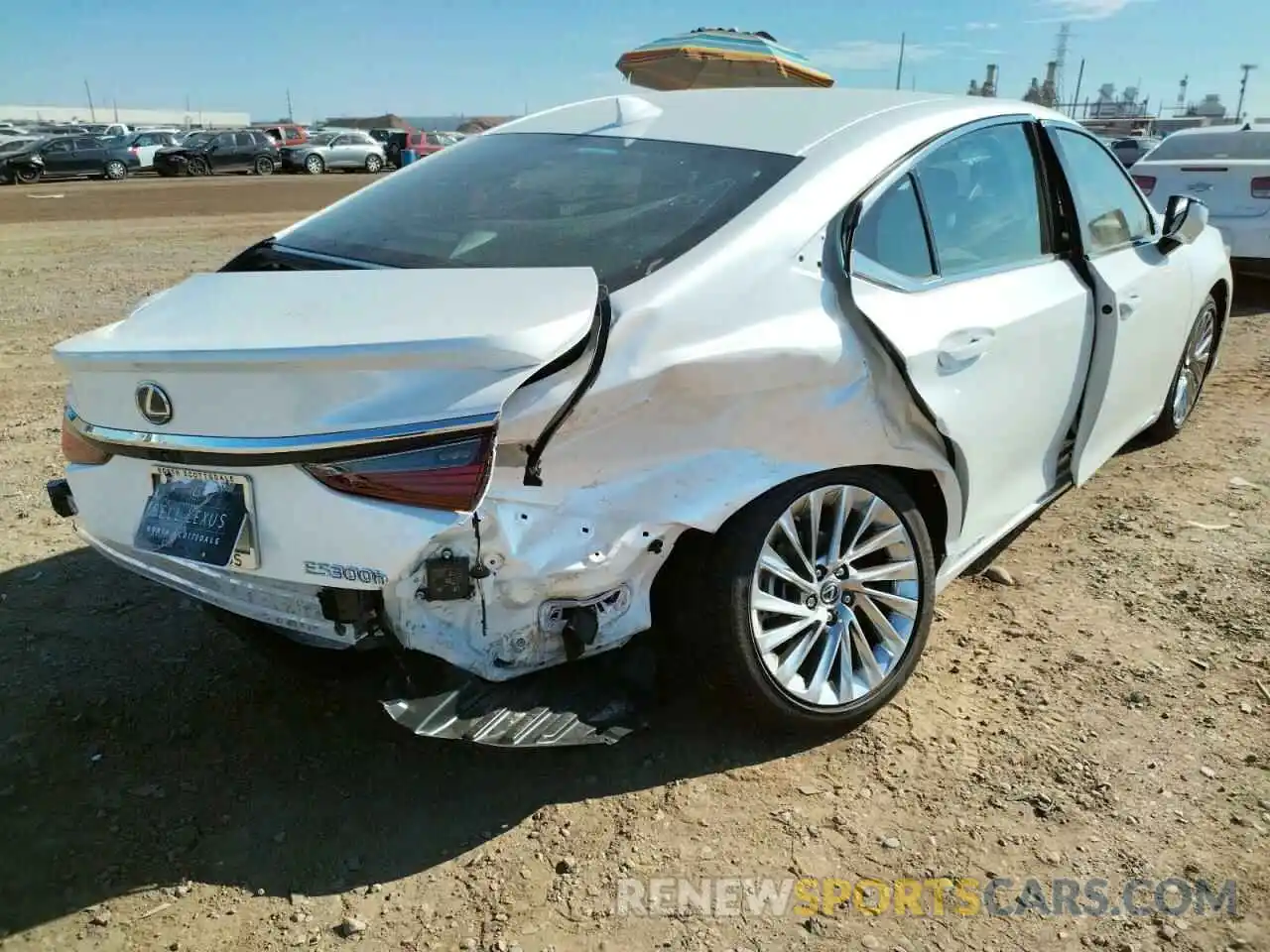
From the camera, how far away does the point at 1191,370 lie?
16.9ft

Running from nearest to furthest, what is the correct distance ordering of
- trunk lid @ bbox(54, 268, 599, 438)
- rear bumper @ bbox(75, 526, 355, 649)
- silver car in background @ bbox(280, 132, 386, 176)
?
1. trunk lid @ bbox(54, 268, 599, 438)
2. rear bumper @ bbox(75, 526, 355, 649)
3. silver car in background @ bbox(280, 132, 386, 176)

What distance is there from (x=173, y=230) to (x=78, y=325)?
748 centimetres

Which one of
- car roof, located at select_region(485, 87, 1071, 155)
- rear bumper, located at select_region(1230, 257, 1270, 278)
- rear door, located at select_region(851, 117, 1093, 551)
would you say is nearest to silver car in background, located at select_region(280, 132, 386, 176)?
rear bumper, located at select_region(1230, 257, 1270, 278)

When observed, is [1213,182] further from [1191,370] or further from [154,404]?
[154,404]

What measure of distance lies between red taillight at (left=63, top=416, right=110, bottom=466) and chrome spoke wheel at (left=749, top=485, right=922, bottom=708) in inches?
62.5

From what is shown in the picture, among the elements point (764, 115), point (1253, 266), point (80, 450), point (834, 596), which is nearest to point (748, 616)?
point (834, 596)

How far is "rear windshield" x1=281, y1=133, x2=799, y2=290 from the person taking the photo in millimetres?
2568

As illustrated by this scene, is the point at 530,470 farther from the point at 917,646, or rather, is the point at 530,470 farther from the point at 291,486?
the point at 917,646

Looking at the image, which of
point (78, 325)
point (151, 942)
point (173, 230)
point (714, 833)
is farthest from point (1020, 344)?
point (173, 230)

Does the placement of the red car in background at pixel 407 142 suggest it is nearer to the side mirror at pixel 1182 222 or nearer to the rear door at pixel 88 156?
the rear door at pixel 88 156

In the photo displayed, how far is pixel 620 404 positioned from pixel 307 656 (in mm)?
1427

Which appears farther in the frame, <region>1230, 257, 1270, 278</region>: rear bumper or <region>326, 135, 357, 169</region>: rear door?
<region>326, 135, 357, 169</region>: rear door

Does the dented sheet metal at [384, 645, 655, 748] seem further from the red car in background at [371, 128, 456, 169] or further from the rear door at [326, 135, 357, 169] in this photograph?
the red car in background at [371, 128, 456, 169]

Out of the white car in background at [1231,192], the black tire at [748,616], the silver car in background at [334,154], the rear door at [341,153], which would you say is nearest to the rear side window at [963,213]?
the black tire at [748,616]
